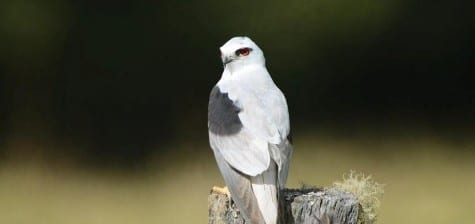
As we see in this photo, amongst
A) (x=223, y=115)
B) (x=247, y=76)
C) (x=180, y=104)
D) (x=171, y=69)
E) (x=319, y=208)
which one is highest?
(x=171, y=69)

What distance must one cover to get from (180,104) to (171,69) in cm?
16

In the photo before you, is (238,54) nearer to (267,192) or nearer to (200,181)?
(267,192)

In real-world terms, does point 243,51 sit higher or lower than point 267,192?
higher

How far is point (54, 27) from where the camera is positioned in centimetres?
541

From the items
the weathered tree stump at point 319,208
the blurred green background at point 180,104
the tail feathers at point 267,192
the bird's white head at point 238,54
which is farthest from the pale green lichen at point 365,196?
the blurred green background at point 180,104

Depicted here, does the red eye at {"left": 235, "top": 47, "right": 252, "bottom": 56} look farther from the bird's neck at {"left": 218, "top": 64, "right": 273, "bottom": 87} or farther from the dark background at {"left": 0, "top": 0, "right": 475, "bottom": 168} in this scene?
the dark background at {"left": 0, "top": 0, "right": 475, "bottom": 168}

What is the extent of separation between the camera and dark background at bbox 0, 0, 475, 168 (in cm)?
537

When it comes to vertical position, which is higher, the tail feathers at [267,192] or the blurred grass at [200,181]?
the blurred grass at [200,181]

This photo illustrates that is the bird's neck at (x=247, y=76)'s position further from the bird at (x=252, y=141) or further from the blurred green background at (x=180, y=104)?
the blurred green background at (x=180, y=104)

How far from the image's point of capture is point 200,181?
5.40 meters

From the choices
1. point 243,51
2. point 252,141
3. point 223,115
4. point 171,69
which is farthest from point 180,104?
point 252,141

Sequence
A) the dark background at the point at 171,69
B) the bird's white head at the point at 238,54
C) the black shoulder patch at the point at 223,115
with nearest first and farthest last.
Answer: the black shoulder patch at the point at 223,115 → the bird's white head at the point at 238,54 → the dark background at the point at 171,69

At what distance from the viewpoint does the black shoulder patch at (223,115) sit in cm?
386

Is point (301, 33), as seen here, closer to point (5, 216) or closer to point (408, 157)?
point (408, 157)
